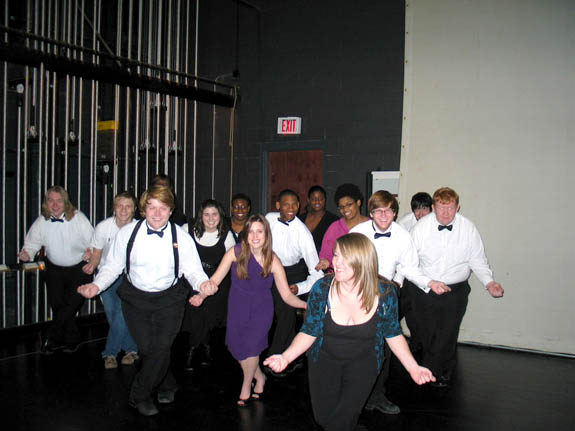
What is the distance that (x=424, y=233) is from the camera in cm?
442

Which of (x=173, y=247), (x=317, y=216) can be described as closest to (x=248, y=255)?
(x=173, y=247)

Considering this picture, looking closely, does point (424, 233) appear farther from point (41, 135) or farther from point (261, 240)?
point (41, 135)

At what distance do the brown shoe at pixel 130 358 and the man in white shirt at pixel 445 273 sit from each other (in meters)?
2.49

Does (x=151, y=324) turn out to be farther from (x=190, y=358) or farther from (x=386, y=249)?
(x=386, y=249)

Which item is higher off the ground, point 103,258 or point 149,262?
point 149,262

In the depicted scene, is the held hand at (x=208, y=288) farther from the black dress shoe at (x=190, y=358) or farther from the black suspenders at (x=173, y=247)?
the black dress shoe at (x=190, y=358)

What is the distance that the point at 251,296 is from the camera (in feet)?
12.6

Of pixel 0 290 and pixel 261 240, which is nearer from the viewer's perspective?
pixel 261 240

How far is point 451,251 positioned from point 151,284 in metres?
2.33

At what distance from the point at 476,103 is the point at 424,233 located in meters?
1.91

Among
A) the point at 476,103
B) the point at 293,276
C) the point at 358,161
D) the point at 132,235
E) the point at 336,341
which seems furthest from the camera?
the point at 358,161

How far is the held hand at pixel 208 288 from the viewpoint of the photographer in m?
3.61

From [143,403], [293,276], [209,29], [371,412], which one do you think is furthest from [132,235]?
[209,29]

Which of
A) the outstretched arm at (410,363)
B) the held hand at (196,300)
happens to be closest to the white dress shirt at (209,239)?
the held hand at (196,300)
